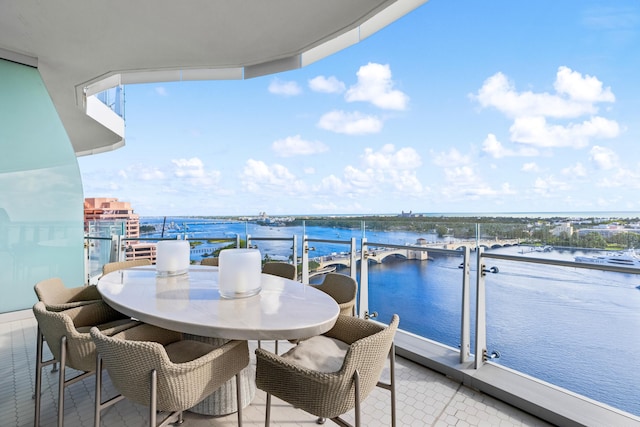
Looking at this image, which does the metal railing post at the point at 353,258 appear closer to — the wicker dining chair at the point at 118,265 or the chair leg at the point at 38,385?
the wicker dining chair at the point at 118,265

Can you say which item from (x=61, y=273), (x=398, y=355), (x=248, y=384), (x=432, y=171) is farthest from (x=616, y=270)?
(x=432, y=171)

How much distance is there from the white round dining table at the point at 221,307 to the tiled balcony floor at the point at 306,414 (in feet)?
2.78

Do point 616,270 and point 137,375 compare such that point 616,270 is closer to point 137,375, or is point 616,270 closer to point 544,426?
point 544,426

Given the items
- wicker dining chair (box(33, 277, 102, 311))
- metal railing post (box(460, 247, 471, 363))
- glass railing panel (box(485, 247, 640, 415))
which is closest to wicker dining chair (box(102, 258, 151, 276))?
wicker dining chair (box(33, 277, 102, 311))

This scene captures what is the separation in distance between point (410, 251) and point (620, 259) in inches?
60.6

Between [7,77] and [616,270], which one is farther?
[7,77]

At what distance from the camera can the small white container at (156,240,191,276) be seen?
8.42 ft

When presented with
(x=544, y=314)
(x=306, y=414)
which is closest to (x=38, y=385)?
(x=306, y=414)

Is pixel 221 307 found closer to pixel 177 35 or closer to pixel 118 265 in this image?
pixel 118 265

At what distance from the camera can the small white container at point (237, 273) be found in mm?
1854

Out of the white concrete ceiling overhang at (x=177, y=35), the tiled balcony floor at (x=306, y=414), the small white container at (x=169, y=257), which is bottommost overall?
the tiled balcony floor at (x=306, y=414)

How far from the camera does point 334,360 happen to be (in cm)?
171

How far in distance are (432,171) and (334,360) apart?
19779 mm

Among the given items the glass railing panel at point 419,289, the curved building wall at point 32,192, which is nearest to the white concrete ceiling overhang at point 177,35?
the curved building wall at point 32,192
